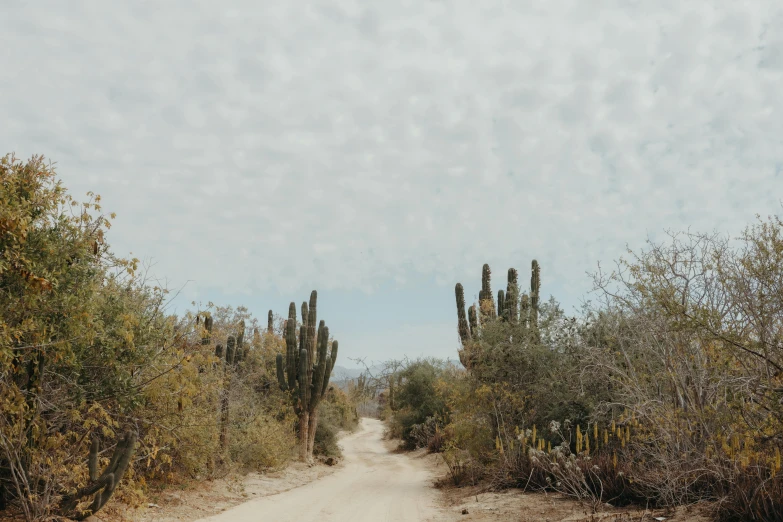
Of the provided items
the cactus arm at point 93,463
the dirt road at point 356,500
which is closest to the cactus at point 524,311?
the dirt road at point 356,500

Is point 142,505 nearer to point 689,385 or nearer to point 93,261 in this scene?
point 93,261

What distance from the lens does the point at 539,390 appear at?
13.0 metres

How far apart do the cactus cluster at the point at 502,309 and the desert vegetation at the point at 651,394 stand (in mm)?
99

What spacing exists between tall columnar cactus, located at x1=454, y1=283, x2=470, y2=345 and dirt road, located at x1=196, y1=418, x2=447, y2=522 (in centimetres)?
520

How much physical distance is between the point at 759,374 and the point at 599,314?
7.21m

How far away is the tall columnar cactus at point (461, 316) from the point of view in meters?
21.7

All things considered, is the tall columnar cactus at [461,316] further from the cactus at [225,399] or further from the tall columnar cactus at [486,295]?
the cactus at [225,399]

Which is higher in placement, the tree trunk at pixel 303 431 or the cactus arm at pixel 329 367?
the cactus arm at pixel 329 367

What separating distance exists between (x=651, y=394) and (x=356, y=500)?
6.51m

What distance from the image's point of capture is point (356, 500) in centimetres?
1208

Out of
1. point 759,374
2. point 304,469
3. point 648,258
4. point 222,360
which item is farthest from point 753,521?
point 304,469

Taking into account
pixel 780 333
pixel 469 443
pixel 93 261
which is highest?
pixel 93 261

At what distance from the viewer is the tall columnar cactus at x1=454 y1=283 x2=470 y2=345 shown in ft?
71.1

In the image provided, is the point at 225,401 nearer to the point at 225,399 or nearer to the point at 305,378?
the point at 225,399
